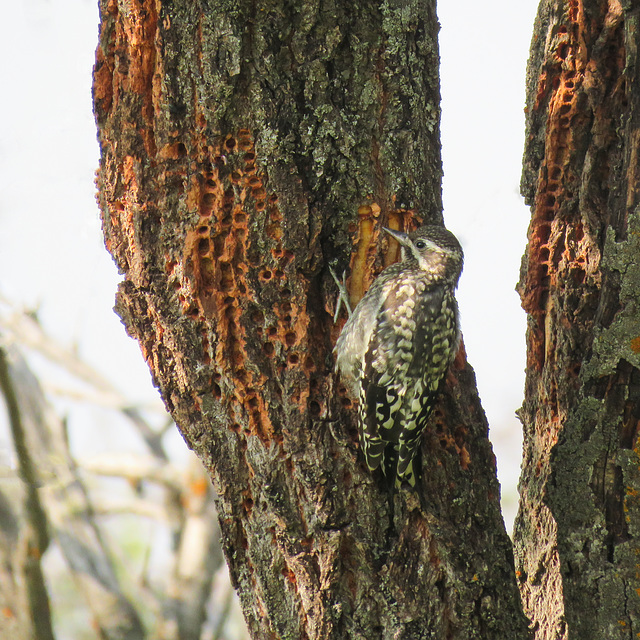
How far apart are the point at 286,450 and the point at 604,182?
1635mm

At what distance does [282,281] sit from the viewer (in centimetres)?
283

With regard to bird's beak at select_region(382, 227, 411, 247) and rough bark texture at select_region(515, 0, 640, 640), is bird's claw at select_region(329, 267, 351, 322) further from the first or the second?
rough bark texture at select_region(515, 0, 640, 640)

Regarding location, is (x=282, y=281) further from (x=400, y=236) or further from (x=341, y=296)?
(x=400, y=236)

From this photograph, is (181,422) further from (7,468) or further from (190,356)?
(7,468)

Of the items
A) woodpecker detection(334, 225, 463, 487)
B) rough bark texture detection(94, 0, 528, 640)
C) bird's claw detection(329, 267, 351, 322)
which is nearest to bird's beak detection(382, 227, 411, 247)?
woodpecker detection(334, 225, 463, 487)

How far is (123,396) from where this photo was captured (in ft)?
28.9

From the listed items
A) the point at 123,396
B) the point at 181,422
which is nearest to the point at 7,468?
the point at 123,396

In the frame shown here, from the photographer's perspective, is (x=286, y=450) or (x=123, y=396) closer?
(x=286, y=450)

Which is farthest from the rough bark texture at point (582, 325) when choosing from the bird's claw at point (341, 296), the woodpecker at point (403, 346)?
the bird's claw at point (341, 296)

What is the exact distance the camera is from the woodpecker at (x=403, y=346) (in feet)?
9.53

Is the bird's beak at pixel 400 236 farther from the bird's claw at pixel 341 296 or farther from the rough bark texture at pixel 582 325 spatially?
the rough bark texture at pixel 582 325

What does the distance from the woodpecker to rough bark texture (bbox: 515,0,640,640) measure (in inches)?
18.4

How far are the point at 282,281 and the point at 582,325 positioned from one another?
1.23 metres

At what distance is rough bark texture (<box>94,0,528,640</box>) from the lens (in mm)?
2682
